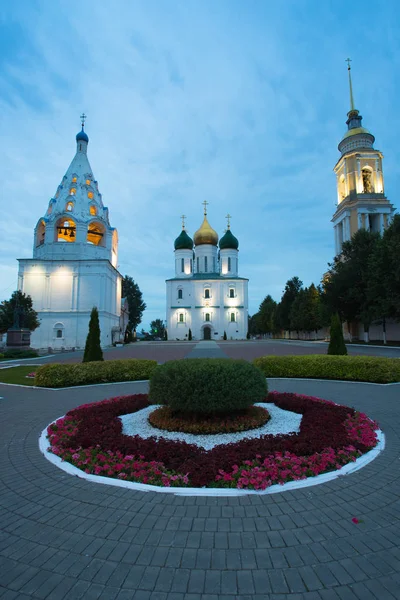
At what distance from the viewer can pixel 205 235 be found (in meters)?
71.4

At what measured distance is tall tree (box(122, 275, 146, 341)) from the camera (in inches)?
3031

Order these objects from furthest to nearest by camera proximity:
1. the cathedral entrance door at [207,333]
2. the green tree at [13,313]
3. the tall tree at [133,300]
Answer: the tall tree at [133,300] < the cathedral entrance door at [207,333] < the green tree at [13,313]

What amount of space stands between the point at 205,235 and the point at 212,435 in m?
Result: 66.9

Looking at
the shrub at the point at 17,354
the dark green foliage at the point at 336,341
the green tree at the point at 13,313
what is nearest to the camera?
the dark green foliage at the point at 336,341

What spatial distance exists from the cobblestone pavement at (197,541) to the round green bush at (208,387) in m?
2.43

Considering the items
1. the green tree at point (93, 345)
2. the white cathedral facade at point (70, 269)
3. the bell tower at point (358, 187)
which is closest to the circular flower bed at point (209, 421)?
the green tree at point (93, 345)

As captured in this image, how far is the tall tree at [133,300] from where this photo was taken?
7700cm

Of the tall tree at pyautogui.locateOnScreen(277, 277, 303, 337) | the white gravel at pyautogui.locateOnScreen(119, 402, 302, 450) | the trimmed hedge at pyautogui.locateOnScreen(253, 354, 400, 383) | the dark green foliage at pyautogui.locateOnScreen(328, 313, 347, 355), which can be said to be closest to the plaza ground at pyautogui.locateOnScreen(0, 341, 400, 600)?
the white gravel at pyautogui.locateOnScreen(119, 402, 302, 450)

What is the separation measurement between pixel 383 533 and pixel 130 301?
76.3m

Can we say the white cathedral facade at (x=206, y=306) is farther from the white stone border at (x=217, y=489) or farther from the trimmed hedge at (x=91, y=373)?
the white stone border at (x=217, y=489)

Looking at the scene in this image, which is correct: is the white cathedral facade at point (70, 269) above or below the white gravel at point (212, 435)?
above

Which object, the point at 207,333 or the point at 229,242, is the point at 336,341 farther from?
the point at 229,242

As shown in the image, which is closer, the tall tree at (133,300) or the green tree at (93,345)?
A: the green tree at (93,345)

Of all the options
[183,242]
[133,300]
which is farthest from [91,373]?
[133,300]
